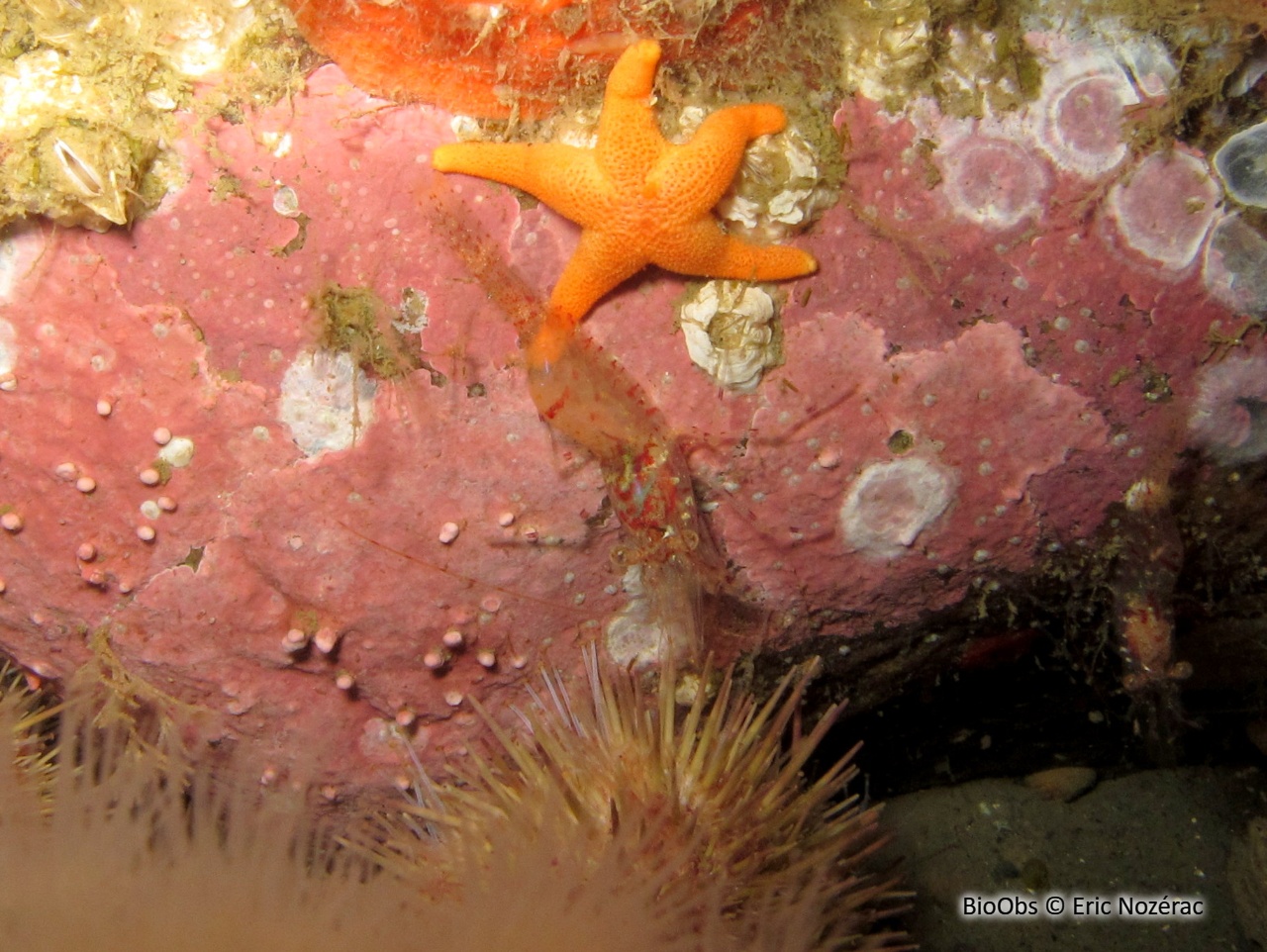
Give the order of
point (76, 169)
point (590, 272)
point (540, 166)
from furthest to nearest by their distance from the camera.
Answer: point (590, 272), point (540, 166), point (76, 169)

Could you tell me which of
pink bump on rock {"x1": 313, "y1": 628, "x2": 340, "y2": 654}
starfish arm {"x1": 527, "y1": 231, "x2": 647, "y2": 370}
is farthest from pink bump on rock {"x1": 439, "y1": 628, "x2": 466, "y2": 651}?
starfish arm {"x1": 527, "y1": 231, "x2": 647, "y2": 370}

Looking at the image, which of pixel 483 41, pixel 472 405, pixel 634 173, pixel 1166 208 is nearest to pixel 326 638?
pixel 472 405

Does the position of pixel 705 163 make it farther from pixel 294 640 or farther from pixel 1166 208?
pixel 294 640

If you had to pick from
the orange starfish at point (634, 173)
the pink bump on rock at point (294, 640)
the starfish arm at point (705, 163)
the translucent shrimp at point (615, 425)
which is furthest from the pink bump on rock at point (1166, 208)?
the pink bump on rock at point (294, 640)

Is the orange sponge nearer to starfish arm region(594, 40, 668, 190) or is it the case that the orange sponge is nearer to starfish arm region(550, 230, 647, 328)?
starfish arm region(594, 40, 668, 190)

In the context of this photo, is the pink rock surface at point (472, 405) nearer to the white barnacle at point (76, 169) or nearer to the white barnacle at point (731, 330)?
the white barnacle at point (731, 330)

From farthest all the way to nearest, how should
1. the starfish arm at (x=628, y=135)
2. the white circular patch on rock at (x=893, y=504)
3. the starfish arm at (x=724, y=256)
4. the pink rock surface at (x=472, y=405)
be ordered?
the white circular patch on rock at (x=893, y=504)
the pink rock surface at (x=472, y=405)
the starfish arm at (x=724, y=256)
the starfish arm at (x=628, y=135)
